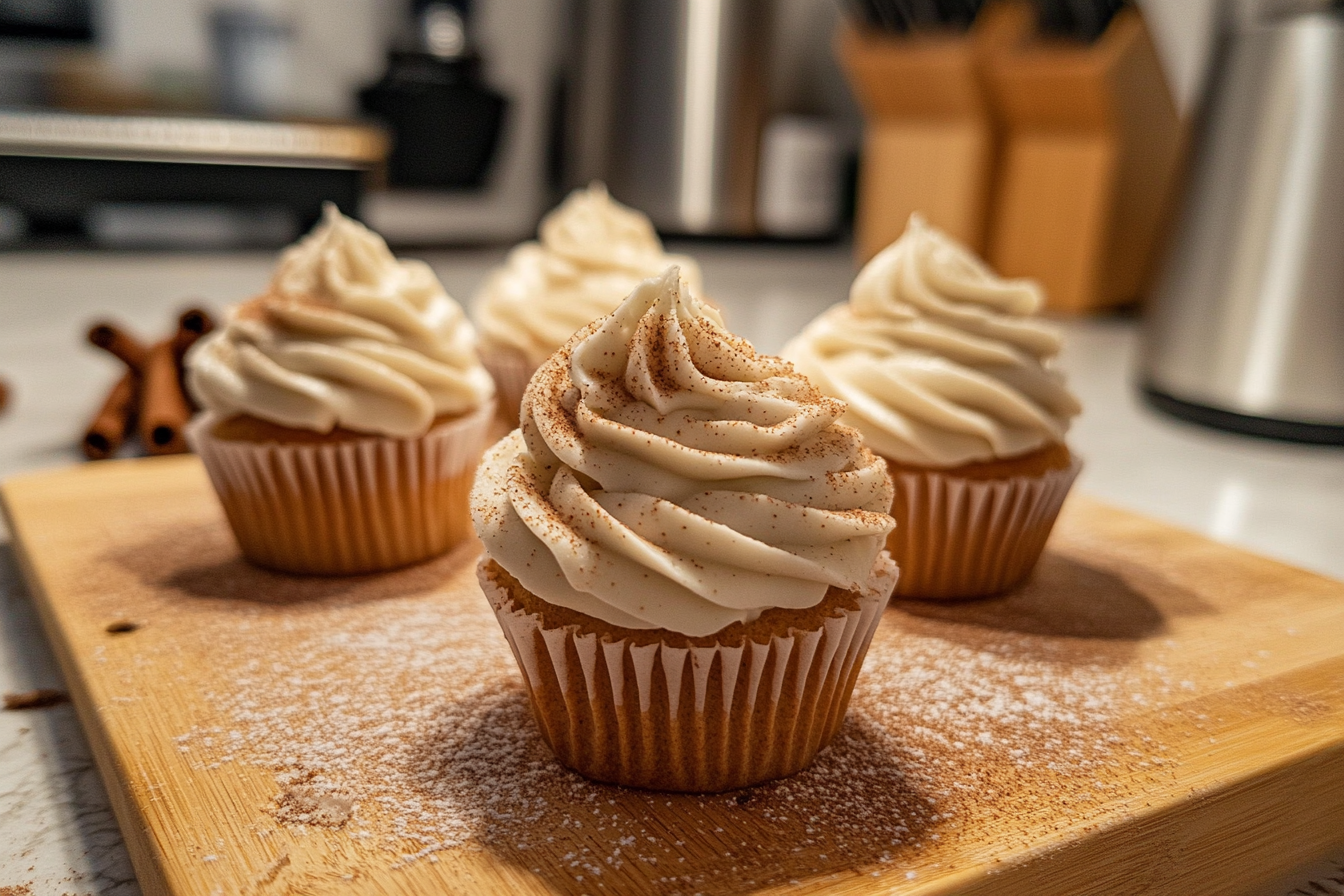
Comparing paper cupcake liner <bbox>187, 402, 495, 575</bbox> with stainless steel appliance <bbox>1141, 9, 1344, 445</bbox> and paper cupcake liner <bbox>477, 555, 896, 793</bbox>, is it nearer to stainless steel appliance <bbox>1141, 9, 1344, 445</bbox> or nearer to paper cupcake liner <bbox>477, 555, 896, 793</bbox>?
paper cupcake liner <bbox>477, 555, 896, 793</bbox>

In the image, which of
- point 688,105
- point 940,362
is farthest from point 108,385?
point 688,105

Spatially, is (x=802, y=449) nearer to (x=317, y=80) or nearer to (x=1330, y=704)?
(x=1330, y=704)

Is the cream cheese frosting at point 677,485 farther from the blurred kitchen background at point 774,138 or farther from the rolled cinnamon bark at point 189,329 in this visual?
the blurred kitchen background at point 774,138

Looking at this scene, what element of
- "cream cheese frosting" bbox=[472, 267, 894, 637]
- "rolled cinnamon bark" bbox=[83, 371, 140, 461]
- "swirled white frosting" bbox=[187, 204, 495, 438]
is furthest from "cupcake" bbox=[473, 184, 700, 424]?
"cream cheese frosting" bbox=[472, 267, 894, 637]

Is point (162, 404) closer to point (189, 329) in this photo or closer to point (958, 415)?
point (189, 329)

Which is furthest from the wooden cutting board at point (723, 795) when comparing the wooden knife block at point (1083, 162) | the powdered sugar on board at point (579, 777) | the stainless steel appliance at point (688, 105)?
the stainless steel appliance at point (688, 105)

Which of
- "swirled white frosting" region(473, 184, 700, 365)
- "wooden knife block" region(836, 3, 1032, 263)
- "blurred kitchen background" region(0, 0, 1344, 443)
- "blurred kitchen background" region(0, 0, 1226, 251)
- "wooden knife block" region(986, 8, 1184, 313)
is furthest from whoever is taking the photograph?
"blurred kitchen background" region(0, 0, 1226, 251)

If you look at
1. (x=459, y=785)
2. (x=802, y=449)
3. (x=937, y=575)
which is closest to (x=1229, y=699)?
(x=937, y=575)
